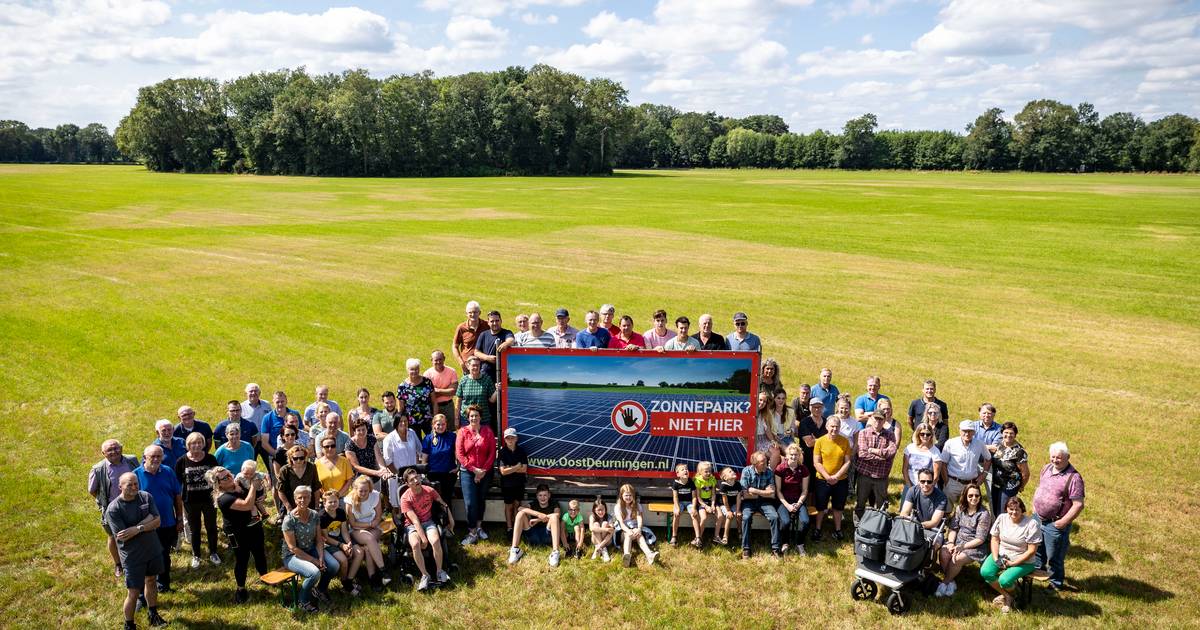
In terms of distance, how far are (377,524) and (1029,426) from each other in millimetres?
11397

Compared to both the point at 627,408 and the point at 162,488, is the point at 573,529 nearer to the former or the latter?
the point at 627,408

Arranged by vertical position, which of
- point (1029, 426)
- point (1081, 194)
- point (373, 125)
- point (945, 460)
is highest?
point (373, 125)

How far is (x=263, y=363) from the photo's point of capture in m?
16.2

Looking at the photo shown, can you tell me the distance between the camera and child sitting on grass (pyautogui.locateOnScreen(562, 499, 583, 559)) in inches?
351

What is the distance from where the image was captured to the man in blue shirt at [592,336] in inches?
436

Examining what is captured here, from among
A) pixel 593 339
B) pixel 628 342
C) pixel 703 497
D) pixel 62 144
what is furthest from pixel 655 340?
pixel 62 144

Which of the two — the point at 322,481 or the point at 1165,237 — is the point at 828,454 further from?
the point at 1165,237

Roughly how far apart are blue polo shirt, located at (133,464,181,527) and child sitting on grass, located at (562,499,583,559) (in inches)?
176

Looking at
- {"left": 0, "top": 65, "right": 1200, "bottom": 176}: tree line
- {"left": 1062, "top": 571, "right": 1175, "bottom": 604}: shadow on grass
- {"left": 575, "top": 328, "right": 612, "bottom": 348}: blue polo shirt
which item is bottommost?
{"left": 1062, "top": 571, "right": 1175, "bottom": 604}: shadow on grass

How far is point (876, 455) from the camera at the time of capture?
913 cm

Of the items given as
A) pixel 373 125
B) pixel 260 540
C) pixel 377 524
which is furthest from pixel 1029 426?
pixel 373 125

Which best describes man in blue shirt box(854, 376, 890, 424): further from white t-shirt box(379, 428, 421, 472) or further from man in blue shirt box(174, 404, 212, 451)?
man in blue shirt box(174, 404, 212, 451)

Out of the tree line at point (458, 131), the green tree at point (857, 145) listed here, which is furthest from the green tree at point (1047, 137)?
the green tree at point (857, 145)

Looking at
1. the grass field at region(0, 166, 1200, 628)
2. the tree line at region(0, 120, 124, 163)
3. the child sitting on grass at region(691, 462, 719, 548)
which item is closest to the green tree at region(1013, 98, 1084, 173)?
the grass field at region(0, 166, 1200, 628)
